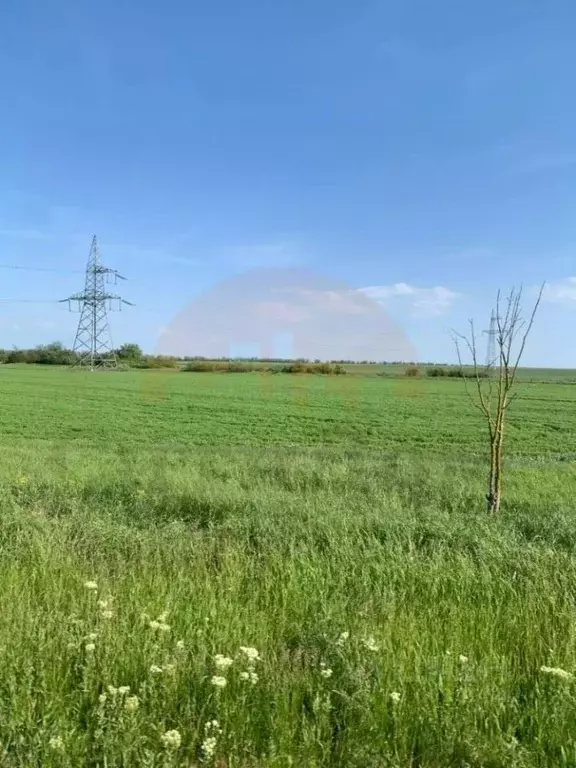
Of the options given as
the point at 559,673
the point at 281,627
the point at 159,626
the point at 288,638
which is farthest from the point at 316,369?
the point at 559,673

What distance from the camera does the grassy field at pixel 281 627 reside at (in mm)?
2125

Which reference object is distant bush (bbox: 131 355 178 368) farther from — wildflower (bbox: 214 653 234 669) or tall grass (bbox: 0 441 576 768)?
wildflower (bbox: 214 653 234 669)

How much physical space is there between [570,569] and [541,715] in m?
2.38

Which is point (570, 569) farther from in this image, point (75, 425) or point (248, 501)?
point (75, 425)

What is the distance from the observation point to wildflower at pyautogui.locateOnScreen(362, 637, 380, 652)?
262cm

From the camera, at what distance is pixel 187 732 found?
217 centimetres

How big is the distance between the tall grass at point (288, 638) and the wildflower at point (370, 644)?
0.04 feet

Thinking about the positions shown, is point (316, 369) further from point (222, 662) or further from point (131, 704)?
point (131, 704)

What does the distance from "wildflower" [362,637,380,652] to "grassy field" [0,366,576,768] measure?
4cm

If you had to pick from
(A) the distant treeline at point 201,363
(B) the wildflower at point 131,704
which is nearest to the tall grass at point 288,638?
(B) the wildflower at point 131,704

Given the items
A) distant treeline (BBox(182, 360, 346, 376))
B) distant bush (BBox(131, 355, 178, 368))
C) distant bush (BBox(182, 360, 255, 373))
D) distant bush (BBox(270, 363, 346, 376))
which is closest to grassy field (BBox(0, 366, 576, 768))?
distant bush (BBox(270, 363, 346, 376))

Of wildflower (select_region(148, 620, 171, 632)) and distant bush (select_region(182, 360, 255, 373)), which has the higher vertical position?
distant bush (select_region(182, 360, 255, 373))

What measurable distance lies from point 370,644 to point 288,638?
22.8 inches

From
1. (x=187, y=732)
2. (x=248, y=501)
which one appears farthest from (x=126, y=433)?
(x=187, y=732)
